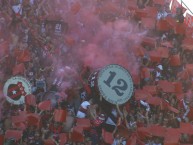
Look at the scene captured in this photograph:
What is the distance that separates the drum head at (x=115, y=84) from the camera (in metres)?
8.90

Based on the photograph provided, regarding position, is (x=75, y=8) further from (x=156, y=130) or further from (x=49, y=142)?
(x=49, y=142)

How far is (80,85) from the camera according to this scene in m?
9.34

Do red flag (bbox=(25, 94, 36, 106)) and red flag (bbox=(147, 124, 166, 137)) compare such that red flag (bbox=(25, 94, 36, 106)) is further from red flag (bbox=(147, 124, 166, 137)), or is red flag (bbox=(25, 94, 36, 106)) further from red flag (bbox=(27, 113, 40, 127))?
red flag (bbox=(147, 124, 166, 137))

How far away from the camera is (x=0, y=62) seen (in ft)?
30.4

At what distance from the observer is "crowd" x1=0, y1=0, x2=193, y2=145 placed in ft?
27.7

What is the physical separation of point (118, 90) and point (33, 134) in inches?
72.8

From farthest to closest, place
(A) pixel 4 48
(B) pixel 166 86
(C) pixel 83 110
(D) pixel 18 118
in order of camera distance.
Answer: (B) pixel 166 86 < (A) pixel 4 48 < (C) pixel 83 110 < (D) pixel 18 118

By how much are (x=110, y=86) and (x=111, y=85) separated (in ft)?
0.10

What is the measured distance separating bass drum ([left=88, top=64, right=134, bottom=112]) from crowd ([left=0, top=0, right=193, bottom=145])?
0.07 meters

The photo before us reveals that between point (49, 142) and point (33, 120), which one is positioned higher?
point (33, 120)

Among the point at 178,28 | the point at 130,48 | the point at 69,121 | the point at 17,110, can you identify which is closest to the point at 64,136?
the point at 69,121

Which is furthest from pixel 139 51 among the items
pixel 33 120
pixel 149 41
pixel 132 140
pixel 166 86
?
pixel 33 120

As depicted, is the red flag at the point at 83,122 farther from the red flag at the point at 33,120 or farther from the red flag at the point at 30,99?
the red flag at the point at 30,99

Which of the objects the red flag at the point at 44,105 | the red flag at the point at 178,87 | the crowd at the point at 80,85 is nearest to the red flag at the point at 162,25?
the crowd at the point at 80,85
